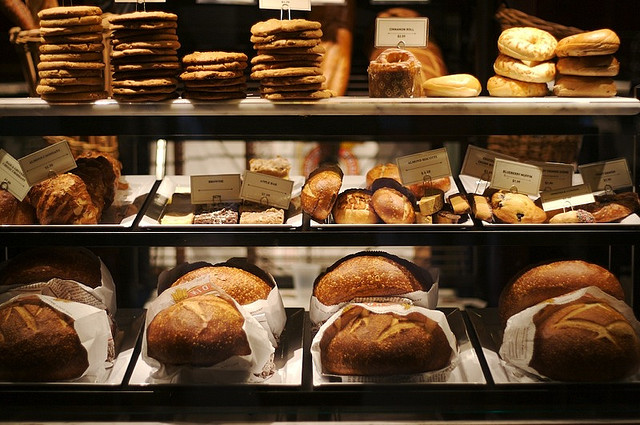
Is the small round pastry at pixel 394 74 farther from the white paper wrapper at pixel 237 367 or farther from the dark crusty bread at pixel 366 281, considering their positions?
the white paper wrapper at pixel 237 367

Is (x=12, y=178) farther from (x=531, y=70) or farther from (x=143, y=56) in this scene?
(x=531, y=70)

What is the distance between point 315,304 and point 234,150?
3.68 feet

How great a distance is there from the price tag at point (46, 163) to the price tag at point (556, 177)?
1.78 m

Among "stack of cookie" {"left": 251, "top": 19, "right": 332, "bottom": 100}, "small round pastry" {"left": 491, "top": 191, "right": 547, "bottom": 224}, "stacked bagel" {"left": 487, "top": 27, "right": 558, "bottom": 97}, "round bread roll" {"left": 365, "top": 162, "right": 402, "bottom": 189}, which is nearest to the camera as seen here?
"stack of cookie" {"left": 251, "top": 19, "right": 332, "bottom": 100}

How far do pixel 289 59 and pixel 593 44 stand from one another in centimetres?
102

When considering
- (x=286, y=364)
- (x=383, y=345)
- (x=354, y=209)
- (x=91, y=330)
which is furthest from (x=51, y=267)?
(x=383, y=345)

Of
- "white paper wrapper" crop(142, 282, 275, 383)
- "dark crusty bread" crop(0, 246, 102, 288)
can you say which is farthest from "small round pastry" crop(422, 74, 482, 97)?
"dark crusty bread" crop(0, 246, 102, 288)

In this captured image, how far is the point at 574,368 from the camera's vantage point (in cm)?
221

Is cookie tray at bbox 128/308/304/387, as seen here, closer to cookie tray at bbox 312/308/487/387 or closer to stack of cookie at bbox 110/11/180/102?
cookie tray at bbox 312/308/487/387

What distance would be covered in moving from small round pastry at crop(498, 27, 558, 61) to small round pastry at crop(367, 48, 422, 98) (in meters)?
0.32

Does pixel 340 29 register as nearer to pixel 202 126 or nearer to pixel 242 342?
pixel 202 126

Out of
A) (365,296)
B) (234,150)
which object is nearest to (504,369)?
(365,296)

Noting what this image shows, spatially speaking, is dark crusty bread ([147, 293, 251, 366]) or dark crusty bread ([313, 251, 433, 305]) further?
dark crusty bread ([313, 251, 433, 305])

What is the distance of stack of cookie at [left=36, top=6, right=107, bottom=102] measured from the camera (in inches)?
86.0
